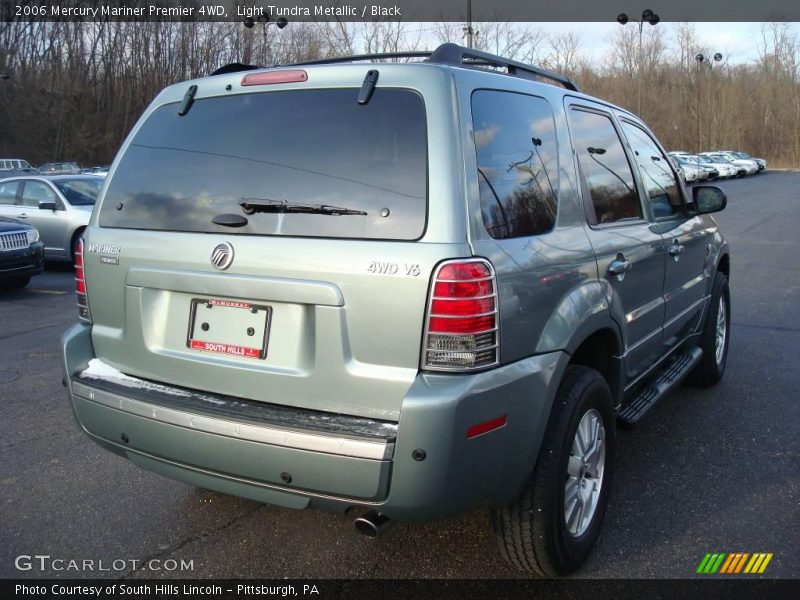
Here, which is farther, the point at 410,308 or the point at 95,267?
the point at 95,267

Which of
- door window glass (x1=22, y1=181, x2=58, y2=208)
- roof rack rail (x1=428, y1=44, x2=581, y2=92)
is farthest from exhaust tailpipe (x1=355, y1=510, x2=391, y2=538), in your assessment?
door window glass (x1=22, y1=181, x2=58, y2=208)

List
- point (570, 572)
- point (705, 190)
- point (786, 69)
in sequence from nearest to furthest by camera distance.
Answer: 1. point (570, 572)
2. point (705, 190)
3. point (786, 69)

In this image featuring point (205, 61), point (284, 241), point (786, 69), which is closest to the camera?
point (284, 241)

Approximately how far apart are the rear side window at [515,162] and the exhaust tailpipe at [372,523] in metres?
1.09

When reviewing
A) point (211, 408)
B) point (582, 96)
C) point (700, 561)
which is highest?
point (582, 96)

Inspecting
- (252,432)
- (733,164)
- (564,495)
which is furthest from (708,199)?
Result: (733,164)

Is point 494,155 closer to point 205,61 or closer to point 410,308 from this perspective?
point 410,308

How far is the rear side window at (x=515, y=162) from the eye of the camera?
8.71 feet

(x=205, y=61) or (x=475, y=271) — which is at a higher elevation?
(x=205, y=61)

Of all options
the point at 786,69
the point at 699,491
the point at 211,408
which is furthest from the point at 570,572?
the point at 786,69

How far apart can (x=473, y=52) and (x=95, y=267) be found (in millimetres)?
1838

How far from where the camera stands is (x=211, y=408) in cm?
271

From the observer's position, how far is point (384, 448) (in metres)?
2.39

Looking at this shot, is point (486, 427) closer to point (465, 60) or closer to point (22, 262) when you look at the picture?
point (465, 60)
